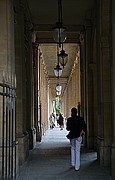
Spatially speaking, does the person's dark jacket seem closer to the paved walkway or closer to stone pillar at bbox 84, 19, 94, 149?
the paved walkway

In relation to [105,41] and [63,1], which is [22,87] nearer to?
[105,41]

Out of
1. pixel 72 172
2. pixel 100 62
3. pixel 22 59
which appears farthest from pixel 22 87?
pixel 72 172

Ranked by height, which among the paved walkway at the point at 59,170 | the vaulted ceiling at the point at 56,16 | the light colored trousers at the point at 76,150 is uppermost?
the vaulted ceiling at the point at 56,16

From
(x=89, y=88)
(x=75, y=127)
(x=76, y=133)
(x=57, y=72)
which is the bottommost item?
(x=76, y=133)

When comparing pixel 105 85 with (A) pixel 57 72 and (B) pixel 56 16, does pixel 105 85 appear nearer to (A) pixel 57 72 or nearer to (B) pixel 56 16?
(B) pixel 56 16

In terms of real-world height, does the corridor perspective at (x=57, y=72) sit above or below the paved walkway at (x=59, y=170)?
above

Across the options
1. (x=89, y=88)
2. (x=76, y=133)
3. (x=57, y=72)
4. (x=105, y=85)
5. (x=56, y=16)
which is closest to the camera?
(x=76, y=133)

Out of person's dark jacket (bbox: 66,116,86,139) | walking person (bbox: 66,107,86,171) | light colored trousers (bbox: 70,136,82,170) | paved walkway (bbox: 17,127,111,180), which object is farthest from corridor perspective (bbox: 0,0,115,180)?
person's dark jacket (bbox: 66,116,86,139)

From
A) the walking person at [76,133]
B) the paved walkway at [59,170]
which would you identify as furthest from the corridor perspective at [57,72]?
the walking person at [76,133]

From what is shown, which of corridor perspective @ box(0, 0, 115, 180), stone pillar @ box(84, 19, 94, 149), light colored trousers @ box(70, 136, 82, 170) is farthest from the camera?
stone pillar @ box(84, 19, 94, 149)

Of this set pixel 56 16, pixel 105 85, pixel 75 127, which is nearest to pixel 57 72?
pixel 56 16

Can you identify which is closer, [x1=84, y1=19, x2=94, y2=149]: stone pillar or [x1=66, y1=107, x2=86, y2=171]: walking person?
[x1=66, y1=107, x2=86, y2=171]: walking person

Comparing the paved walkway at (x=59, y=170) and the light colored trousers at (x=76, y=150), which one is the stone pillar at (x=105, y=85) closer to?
the paved walkway at (x=59, y=170)

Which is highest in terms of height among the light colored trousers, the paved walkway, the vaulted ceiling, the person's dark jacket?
the vaulted ceiling
